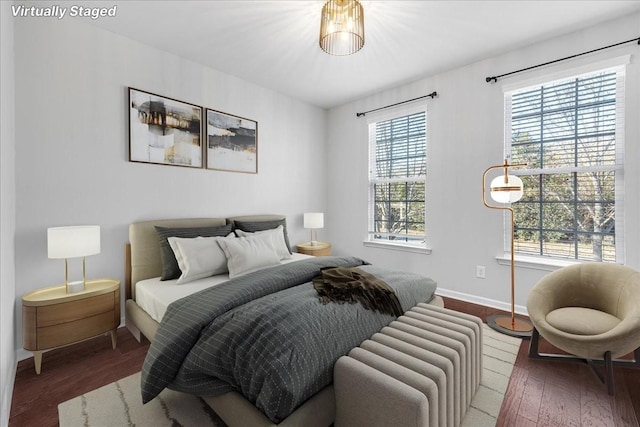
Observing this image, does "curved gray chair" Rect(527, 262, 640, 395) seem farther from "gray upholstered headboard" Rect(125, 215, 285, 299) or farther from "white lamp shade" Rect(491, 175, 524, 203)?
"gray upholstered headboard" Rect(125, 215, 285, 299)

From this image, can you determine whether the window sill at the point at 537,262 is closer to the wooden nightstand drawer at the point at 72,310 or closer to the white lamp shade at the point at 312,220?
the white lamp shade at the point at 312,220

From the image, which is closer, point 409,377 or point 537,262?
point 409,377

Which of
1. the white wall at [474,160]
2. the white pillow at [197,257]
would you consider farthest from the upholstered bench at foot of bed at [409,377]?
the white wall at [474,160]

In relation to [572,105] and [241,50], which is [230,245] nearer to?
[241,50]

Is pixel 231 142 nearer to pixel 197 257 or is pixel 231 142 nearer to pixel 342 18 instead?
pixel 197 257

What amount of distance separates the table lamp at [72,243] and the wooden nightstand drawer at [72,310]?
132 mm

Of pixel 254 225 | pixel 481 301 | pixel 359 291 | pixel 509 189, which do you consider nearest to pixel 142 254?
pixel 254 225

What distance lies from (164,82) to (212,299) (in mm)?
2417

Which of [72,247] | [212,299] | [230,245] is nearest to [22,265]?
[72,247]

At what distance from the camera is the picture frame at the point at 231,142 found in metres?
3.36

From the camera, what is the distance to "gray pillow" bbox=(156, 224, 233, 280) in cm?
258

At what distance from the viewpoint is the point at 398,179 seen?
4.05m

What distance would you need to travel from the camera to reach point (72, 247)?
210cm

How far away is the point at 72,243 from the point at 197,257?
33.7 inches
